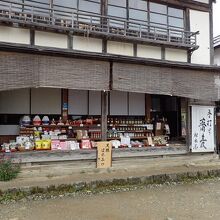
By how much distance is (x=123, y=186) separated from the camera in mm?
10383

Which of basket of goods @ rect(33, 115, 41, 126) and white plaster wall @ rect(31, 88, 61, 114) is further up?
white plaster wall @ rect(31, 88, 61, 114)

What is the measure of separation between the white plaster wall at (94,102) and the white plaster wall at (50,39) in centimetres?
283

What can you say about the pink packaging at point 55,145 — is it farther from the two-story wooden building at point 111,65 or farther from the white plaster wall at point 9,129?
the white plaster wall at point 9,129

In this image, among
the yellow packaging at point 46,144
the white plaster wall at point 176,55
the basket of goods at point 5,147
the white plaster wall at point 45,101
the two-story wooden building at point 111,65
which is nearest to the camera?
the two-story wooden building at point 111,65

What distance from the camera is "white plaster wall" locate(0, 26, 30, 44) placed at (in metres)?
9.91

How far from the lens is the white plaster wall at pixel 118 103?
44.2 ft

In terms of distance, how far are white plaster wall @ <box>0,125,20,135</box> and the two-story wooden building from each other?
0.12 feet

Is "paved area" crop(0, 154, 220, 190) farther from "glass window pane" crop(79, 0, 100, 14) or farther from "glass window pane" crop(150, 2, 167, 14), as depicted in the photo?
"glass window pane" crop(150, 2, 167, 14)

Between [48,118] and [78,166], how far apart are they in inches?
94.7

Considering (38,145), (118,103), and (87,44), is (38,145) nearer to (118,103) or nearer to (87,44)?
(87,44)

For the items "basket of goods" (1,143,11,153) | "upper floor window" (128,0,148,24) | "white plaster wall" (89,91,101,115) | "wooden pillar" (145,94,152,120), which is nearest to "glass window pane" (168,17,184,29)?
"upper floor window" (128,0,148,24)

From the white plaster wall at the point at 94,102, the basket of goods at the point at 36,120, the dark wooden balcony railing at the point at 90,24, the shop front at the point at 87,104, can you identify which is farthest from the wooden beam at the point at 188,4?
the basket of goods at the point at 36,120

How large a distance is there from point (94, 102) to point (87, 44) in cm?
277

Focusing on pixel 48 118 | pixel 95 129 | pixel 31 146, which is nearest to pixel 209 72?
pixel 95 129
